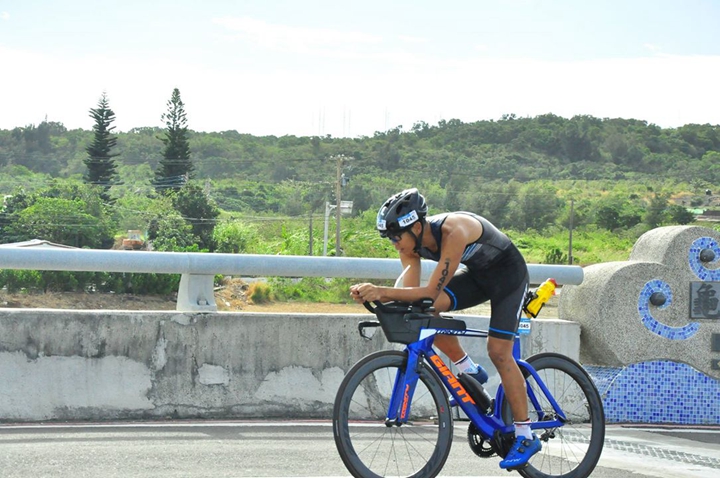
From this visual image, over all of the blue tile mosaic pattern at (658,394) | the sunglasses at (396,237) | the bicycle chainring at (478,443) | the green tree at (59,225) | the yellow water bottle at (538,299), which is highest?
the sunglasses at (396,237)

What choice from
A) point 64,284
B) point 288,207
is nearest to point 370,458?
point 64,284

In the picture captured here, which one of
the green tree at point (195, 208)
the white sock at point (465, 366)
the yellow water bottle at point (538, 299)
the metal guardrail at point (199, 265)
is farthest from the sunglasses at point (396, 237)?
the green tree at point (195, 208)

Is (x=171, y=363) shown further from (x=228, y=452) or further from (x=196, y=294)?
(x=228, y=452)

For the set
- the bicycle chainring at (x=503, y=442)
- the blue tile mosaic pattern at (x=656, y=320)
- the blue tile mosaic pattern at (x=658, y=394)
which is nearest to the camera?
the bicycle chainring at (x=503, y=442)

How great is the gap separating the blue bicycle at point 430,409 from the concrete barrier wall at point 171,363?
1.98m

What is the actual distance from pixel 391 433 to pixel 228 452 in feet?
4.21

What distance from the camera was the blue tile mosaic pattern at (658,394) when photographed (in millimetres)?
8320

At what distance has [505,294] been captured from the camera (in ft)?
18.3

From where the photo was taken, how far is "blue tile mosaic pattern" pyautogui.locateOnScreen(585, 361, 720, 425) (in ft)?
27.3

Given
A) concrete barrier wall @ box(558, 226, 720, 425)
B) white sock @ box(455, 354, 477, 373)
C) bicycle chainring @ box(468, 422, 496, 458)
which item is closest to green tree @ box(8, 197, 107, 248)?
concrete barrier wall @ box(558, 226, 720, 425)

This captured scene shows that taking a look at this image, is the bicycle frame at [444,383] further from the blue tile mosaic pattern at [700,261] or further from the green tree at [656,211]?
the green tree at [656,211]

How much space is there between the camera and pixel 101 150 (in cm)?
9725

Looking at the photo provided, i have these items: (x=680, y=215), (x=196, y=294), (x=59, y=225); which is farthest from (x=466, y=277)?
(x=680, y=215)

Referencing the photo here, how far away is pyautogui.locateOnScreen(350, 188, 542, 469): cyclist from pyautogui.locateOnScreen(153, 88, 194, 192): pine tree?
92.8 metres
